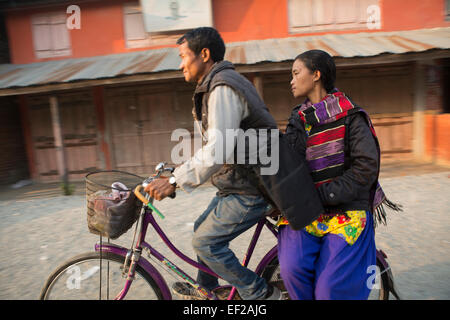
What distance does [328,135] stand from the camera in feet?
5.34

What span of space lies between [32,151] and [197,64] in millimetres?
9158

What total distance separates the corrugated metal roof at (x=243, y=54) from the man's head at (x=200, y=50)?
4716 mm

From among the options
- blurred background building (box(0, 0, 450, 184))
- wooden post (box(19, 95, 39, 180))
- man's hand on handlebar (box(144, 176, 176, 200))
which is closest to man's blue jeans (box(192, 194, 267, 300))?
man's hand on handlebar (box(144, 176, 176, 200))

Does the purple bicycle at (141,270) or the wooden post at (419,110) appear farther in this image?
the wooden post at (419,110)

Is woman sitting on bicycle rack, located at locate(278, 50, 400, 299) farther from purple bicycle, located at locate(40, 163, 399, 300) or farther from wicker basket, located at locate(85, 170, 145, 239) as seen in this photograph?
wicker basket, located at locate(85, 170, 145, 239)

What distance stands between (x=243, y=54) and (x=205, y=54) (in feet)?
18.2

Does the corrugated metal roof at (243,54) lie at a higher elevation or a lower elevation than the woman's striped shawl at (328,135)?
higher

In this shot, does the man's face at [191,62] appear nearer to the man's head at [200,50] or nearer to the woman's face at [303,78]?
the man's head at [200,50]

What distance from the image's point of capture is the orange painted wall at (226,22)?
25.2 feet

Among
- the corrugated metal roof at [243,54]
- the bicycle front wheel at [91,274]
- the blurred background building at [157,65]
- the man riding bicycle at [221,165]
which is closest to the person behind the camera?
the man riding bicycle at [221,165]

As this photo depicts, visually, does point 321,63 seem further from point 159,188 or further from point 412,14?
point 412,14

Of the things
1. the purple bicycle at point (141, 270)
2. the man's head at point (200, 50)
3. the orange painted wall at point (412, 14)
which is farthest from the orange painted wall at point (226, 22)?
the purple bicycle at point (141, 270)

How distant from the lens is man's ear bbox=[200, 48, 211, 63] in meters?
1.68

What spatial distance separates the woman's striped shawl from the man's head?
61 cm
